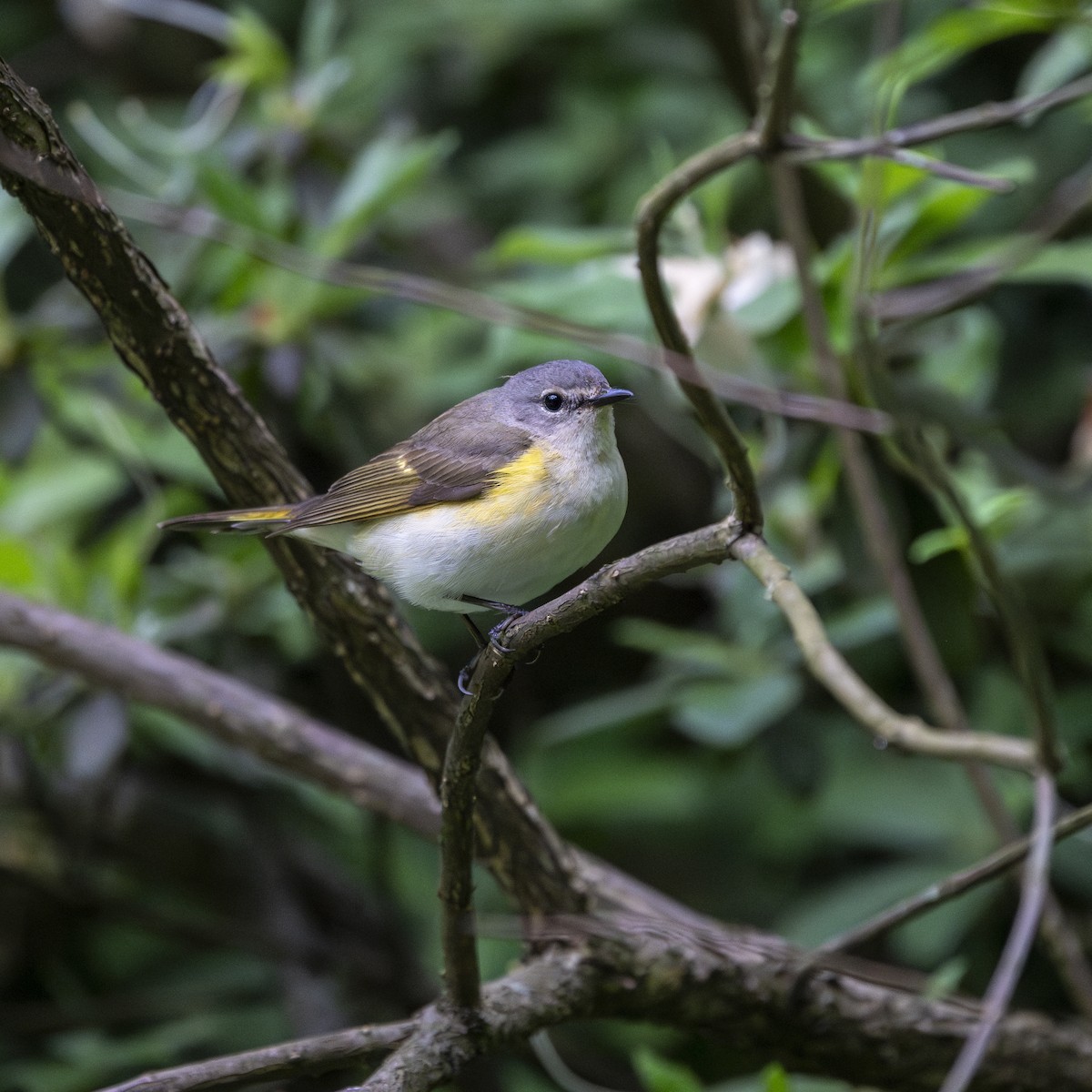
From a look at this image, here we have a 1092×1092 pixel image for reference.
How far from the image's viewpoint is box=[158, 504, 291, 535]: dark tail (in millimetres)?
2029

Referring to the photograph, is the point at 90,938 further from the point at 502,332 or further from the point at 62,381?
the point at 502,332

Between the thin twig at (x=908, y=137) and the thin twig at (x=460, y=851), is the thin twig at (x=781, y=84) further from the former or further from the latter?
the thin twig at (x=460, y=851)

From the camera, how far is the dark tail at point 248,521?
203 cm

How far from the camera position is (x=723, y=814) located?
12.4ft

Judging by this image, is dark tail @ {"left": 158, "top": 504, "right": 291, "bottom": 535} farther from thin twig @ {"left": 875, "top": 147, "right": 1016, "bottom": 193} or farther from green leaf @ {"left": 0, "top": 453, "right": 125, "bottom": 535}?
green leaf @ {"left": 0, "top": 453, "right": 125, "bottom": 535}

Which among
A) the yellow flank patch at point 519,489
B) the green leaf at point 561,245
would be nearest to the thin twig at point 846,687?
the yellow flank patch at point 519,489

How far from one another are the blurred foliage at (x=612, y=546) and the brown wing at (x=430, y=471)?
0.64 metres

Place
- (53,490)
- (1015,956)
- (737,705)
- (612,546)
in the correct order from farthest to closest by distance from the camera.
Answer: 1. (612,546)
2. (53,490)
3. (737,705)
4. (1015,956)

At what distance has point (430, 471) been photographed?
7.05ft

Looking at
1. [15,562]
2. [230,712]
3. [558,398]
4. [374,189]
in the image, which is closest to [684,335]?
[558,398]

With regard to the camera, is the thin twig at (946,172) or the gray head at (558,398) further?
the gray head at (558,398)

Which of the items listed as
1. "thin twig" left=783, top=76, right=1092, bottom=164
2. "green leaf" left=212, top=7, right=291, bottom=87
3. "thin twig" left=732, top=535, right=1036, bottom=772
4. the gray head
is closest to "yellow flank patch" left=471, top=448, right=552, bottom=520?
the gray head

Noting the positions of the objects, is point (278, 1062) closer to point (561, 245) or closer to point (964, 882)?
point (964, 882)

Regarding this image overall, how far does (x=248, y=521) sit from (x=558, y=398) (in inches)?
23.1
